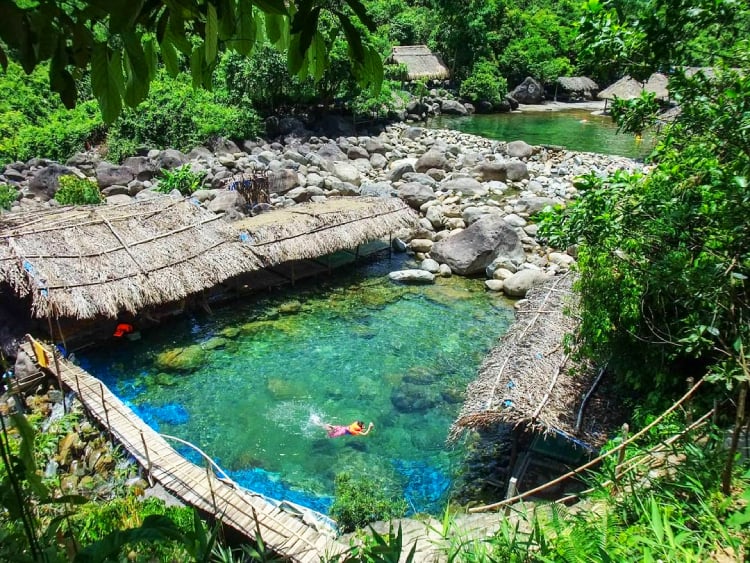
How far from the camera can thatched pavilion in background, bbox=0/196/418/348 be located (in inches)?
345

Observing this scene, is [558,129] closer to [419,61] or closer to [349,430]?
[419,61]

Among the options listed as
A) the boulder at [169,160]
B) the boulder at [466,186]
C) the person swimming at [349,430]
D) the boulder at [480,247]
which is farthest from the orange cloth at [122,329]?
the boulder at [466,186]

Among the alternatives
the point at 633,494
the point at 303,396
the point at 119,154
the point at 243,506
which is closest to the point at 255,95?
the point at 119,154

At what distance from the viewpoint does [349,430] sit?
320 inches

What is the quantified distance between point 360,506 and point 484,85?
96.1ft

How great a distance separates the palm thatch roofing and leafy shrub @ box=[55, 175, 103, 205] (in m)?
3.24

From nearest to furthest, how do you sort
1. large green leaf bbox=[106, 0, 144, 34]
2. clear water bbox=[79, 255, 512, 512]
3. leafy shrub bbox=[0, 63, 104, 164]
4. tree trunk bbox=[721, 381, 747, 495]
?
large green leaf bbox=[106, 0, 144, 34]
tree trunk bbox=[721, 381, 747, 495]
clear water bbox=[79, 255, 512, 512]
leafy shrub bbox=[0, 63, 104, 164]

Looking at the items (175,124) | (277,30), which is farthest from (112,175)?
(277,30)

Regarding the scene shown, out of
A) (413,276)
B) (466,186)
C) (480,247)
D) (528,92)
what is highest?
(528,92)

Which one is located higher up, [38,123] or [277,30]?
[277,30]

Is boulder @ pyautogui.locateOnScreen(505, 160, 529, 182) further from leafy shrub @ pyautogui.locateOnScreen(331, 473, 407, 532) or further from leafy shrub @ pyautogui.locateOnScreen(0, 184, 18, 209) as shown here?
leafy shrub @ pyautogui.locateOnScreen(0, 184, 18, 209)

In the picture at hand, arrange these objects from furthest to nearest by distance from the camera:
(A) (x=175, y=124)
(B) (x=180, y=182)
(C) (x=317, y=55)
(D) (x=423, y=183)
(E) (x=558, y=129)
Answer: (E) (x=558, y=129)
(A) (x=175, y=124)
(D) (x=423, y=183)
(B) (x=180, y=182)
(C) (x=317, y=55)

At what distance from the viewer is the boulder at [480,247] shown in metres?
12.8

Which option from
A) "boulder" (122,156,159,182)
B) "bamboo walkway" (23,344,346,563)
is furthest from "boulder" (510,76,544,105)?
"bamboo walkway" (23,344,346,563)
